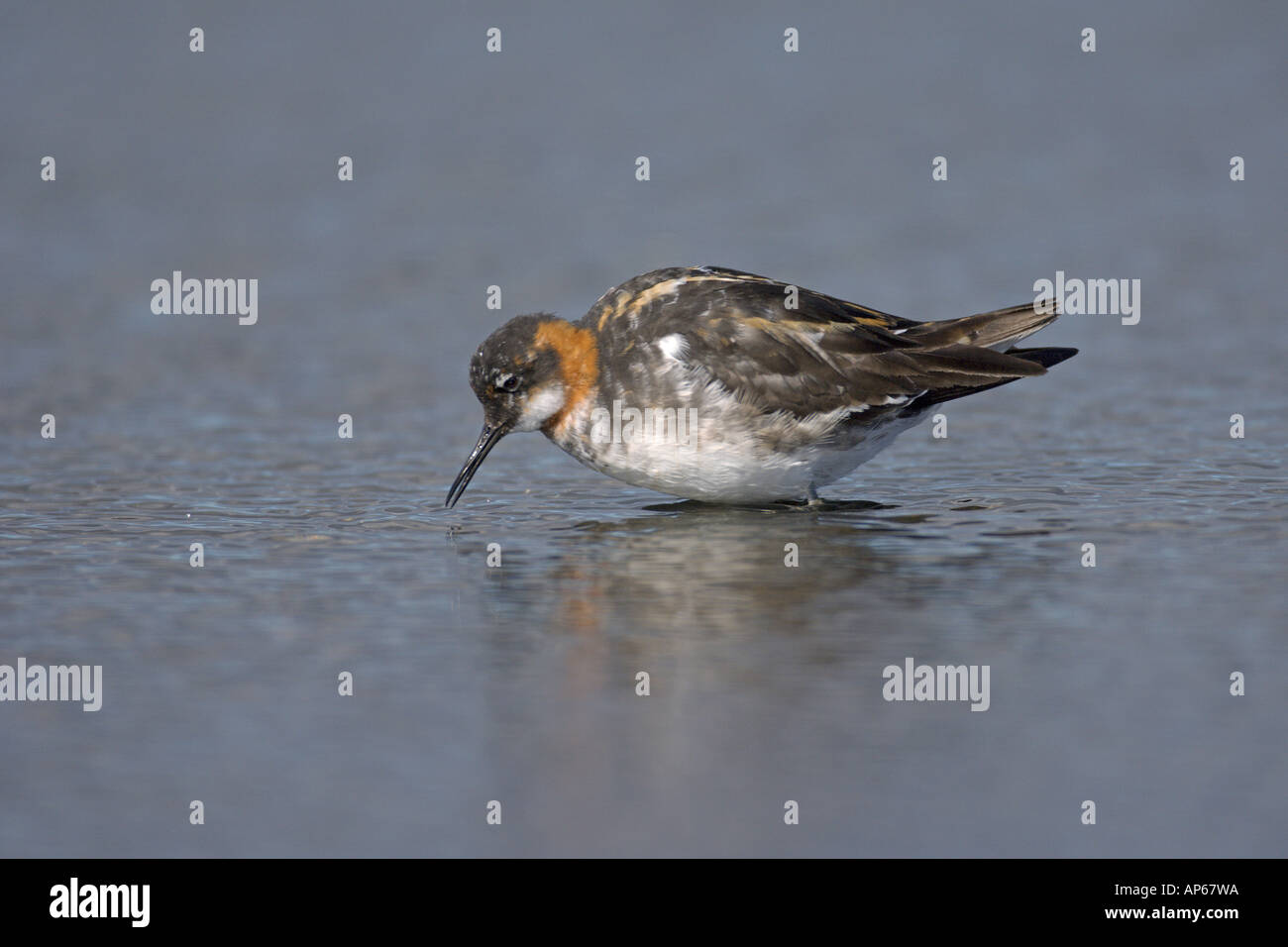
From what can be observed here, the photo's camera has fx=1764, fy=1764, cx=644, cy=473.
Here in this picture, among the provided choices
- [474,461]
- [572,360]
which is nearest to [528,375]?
[572,360]

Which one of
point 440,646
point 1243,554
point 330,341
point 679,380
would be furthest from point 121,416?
point 1243,554

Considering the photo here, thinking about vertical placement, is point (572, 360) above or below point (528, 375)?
above

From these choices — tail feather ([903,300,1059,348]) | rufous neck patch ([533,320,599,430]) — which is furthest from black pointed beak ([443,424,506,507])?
tail feather ([903,300,1059,348])

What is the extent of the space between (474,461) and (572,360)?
1026 millimetres

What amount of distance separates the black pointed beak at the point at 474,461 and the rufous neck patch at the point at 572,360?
0.49 m

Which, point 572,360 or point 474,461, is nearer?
point 572,360

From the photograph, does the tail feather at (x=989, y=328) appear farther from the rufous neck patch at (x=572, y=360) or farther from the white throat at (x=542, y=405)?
the white throat at (x=542, y=405)

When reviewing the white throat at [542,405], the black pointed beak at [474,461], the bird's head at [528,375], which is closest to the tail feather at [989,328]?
the bird's head at [528,375]

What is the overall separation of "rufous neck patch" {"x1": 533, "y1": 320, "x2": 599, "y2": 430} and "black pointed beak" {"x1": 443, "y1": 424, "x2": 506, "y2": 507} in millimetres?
485

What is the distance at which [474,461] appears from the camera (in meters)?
12.8

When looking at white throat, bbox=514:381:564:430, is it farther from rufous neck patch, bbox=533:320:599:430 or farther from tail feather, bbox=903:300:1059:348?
tail feather, bbox=903:300:1059:348

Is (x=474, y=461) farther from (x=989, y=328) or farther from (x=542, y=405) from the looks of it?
(x=989, y=328)

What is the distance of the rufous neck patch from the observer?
12.6 metres

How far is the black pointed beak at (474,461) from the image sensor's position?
1257cm
